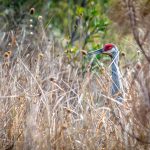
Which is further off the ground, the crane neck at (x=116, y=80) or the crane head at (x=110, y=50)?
the crane head at (x=110, y=50)

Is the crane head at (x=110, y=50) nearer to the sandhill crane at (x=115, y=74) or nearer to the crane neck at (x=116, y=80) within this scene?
the sandhill crane at (x=115, y=74)

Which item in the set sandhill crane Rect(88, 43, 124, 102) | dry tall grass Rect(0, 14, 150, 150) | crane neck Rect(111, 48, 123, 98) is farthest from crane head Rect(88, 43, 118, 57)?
dry tall grass Rect(0, 14, 150, 150)

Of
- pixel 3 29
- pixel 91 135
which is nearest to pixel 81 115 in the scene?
pixel 91 135

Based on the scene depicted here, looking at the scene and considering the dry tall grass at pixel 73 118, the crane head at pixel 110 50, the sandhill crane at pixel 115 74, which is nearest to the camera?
the dry tall grass at pixel 73 118

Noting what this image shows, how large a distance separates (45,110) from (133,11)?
1747mm

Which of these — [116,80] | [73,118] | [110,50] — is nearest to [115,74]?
[116,80]

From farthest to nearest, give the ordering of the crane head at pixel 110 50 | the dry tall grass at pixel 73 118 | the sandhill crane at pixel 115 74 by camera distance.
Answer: the crane head at pixel 110 50 → the sandhill crane at pixel 115 74 → the dry tall grass at pixel 73 118

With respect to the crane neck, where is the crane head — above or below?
above

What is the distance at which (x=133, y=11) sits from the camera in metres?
5.90

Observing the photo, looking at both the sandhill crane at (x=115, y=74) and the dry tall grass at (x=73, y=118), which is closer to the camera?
the dry tall grass at (x=73, y=118)

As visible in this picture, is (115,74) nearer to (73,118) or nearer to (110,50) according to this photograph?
(73,118)

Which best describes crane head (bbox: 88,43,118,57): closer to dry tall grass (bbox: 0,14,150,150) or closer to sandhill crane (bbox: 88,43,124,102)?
sandhill crane (bbox: 88,43,124,102)

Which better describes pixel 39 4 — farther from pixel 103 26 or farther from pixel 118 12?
pixel 118 12

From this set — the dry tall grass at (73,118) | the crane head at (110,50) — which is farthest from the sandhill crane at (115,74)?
the dry tall grass at (73,118)
